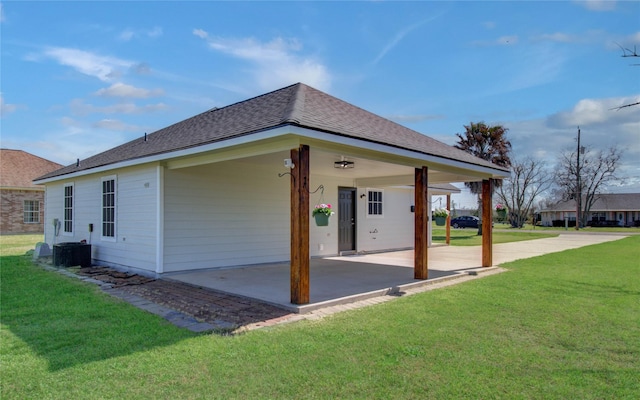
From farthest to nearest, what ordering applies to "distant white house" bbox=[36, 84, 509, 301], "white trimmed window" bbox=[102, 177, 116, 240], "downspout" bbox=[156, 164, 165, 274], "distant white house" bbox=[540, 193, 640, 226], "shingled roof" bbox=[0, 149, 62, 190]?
"distant white house" bbox=[540, 193, 640, 226], "shingled roof" bbox=[0, 149, 62, 190], "white trimmed window" bbox=[102, 177, 116, 240], "downspout" bbox=[156, 164, 165, 274], "distant white house" bbox=[36, 84, 509, 301]

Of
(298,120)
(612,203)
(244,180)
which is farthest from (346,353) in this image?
(612,203)

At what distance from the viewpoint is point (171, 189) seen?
8648 millimetres

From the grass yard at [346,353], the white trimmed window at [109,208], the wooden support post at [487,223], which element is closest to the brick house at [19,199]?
the white trimmed window at [109,208]

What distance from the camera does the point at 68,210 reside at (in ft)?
40.9

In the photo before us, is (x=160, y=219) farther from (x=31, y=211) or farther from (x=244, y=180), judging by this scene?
(x=31, y=211)

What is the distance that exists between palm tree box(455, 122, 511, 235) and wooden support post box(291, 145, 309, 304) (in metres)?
25.2

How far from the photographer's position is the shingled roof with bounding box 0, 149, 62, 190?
22891mm

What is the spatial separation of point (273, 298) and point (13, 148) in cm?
2916

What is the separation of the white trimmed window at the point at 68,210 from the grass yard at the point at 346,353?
659cm

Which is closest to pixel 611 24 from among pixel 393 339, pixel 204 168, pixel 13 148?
pixel 393 339

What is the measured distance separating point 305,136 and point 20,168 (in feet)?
87.4

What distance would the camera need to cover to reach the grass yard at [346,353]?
3.12m

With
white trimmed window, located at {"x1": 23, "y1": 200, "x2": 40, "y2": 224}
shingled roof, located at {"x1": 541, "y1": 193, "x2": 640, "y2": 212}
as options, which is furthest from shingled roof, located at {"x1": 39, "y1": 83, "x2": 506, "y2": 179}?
shingled roof, located at {"x1": 541, "y1": 193, "x2": 640, "y2": 212}

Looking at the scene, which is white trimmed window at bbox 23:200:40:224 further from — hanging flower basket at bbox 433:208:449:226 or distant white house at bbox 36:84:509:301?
hanging flower basket at bbox 433:208:449:226
